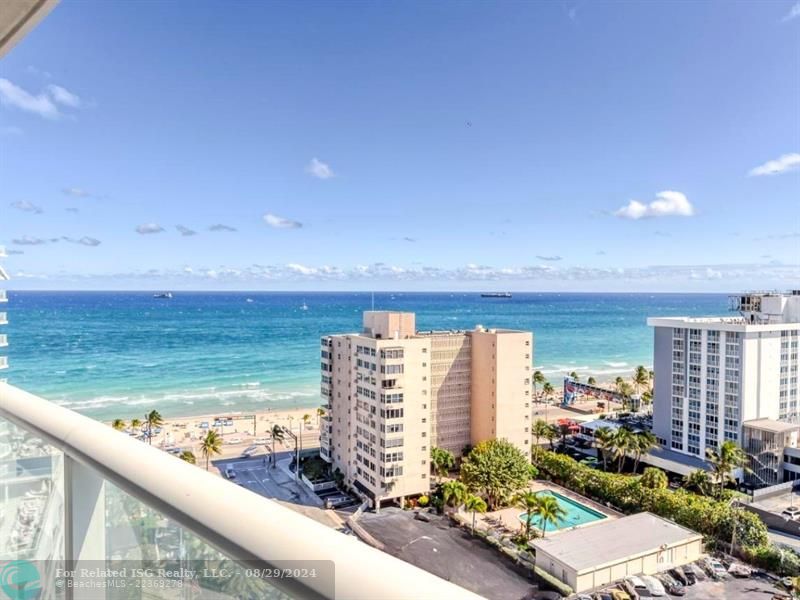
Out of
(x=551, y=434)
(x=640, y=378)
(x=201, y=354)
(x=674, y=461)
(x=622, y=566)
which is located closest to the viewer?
(x=622, y=566)

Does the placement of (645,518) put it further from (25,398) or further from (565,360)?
(565,360)

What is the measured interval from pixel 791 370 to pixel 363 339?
1318 cm

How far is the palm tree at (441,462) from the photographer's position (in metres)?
13.8

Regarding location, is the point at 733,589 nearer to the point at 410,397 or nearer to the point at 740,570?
the point at 740,570

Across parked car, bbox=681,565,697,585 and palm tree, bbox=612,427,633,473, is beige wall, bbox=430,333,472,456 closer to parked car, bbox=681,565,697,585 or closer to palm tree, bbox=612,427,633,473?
palm tree, bbox=612,427,633,473

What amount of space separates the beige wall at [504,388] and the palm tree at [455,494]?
3161mm

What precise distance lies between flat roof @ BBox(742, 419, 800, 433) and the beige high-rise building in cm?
611

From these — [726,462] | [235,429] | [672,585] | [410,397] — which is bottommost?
[235,429]

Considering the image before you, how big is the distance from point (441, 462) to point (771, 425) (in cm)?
931

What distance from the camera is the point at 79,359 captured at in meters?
33.2

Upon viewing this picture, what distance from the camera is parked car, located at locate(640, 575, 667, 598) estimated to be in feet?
28.2

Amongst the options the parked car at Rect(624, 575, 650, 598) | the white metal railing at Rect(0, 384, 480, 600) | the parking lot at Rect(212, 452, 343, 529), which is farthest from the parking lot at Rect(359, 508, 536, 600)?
the white metal railing at Rect(0, 384, 480, 600)

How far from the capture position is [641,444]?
1452 cm

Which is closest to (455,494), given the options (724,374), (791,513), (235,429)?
(791,513)
